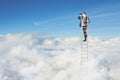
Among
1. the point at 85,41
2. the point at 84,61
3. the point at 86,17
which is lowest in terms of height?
the point at 84,61

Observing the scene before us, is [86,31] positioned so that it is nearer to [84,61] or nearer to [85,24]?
[85,24]

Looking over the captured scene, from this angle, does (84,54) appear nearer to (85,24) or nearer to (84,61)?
(84,61)

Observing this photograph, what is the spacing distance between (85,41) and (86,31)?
4.76 ft

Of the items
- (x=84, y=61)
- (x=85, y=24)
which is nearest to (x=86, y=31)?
(x=85, y=24)

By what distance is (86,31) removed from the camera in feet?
96.8

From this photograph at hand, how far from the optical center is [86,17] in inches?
1105

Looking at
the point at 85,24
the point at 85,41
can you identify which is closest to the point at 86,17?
the point at 85,24

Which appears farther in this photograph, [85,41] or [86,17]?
[85,41]

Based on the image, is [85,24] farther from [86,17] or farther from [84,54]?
[84,54]

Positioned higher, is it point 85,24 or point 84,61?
point 85,24

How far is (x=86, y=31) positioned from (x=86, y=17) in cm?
217

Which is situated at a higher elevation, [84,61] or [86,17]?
[86,17]

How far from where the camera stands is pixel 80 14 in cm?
2848

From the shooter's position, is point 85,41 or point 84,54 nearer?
point 84,54
